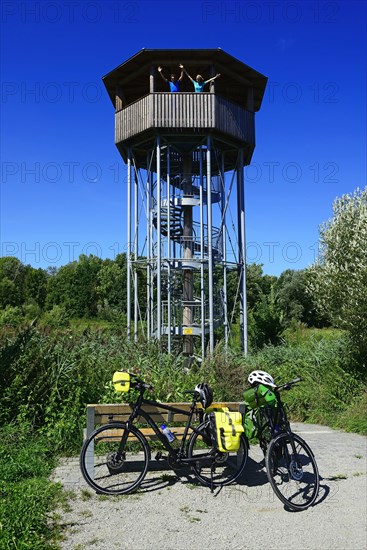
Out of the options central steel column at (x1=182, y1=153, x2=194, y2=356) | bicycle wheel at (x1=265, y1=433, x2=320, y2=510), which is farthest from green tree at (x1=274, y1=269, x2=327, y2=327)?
bicycle wheel at (x1=265, y1=433, x2=320, y2=510)

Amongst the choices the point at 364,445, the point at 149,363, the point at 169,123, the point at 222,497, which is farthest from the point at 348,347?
the point at 169,123

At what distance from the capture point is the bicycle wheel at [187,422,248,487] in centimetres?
540

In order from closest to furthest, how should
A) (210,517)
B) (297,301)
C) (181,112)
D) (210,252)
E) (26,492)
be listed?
1. (210,517)
2. (26,492)
3. (210,252)
4. (181,112)
5. (297,301)

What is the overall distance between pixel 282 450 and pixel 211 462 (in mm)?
823

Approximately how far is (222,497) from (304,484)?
1.03 m

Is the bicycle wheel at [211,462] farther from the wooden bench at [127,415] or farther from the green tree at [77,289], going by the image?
the green tree at [77,289]

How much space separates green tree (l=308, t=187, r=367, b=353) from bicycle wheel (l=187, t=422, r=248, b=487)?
6072 millimetres

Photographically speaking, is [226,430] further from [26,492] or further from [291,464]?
[26,492]

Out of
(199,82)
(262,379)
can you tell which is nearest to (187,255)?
(199,82)

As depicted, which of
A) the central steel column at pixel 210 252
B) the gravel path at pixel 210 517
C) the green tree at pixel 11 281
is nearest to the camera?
the gravel path at pixel 210 517

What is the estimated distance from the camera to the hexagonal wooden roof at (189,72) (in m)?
17.3

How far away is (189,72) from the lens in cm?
1861

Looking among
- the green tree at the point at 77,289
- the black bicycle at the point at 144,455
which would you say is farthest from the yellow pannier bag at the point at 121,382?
the green tree at the point at 77,289

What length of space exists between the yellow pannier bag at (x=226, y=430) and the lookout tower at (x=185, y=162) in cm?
1075
